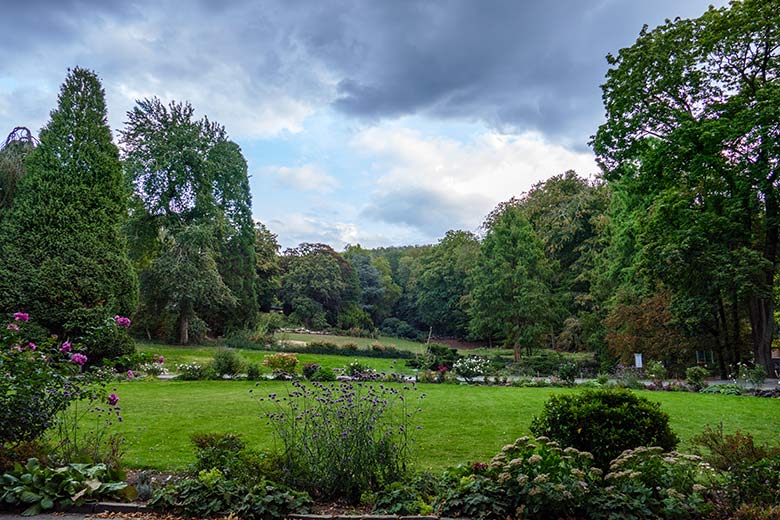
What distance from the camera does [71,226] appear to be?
13.1 meters

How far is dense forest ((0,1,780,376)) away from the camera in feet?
42.5

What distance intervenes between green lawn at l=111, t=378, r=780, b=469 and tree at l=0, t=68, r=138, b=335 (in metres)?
3.10

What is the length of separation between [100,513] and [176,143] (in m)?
23.8

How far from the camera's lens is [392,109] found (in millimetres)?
10383

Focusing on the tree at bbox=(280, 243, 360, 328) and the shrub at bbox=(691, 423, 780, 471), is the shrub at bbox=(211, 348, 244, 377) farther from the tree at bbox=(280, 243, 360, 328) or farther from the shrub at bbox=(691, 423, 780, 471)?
the tree at bbox=(280, 243, 360, 328)

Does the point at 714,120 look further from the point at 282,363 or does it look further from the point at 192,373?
the point at 192,373

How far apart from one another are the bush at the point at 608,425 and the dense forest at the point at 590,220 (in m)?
10.9

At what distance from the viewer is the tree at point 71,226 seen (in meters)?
12.4

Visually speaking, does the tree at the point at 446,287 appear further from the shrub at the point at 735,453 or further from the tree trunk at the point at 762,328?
the shrub at the point at 735,453

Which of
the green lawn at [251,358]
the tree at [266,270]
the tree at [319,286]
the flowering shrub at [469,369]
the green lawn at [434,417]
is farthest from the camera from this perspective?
the tree at [319,286]

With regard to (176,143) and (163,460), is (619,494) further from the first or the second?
(176,143)

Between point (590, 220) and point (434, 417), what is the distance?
73.8 ft

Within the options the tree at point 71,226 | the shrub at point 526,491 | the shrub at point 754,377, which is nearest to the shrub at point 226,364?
the tree at point 71,226

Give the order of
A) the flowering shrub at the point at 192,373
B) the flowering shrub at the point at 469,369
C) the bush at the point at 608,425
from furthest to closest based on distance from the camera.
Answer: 1. the flowering shrub at the point at 469,369
2. the flowering shrub at the point at 192,373
3. the bush at the point at 608,425
